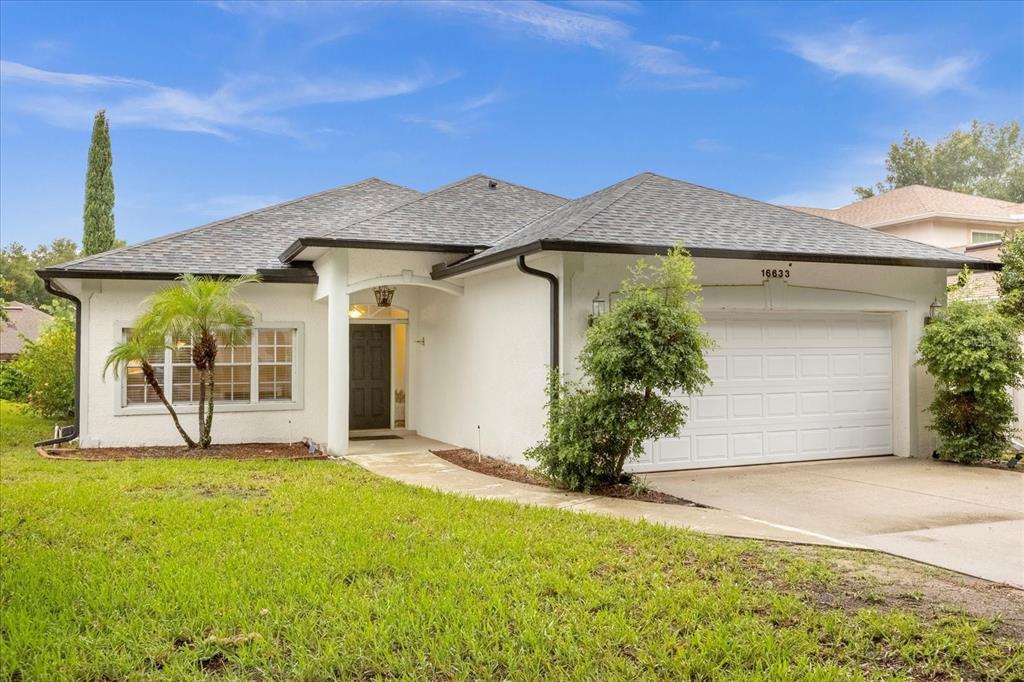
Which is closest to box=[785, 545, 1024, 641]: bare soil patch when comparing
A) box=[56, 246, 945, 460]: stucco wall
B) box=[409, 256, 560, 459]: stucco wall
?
box=[56, 246, 945, 460]: stucco wall

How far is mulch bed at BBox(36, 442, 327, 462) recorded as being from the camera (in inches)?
452

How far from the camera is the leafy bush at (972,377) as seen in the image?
10531mm

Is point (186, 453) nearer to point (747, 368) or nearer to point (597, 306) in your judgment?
point (597, 306)

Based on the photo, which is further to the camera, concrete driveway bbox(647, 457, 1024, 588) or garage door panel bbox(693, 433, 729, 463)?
garage door panel bbox(693, 433, 729, 463)

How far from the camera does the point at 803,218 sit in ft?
40.1

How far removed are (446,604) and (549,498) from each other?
3.62 meters

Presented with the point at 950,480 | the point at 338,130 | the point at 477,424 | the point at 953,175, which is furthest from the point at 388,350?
the point at 953,175

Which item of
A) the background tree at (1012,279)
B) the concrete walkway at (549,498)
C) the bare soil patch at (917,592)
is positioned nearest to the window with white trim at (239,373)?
the concrete walkway at (549,498)

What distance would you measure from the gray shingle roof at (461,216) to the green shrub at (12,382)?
12.1 metres

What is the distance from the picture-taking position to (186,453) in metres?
11.9

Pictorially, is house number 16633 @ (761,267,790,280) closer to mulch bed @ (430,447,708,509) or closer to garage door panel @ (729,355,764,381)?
garage door panel @ (729,355,764,381)

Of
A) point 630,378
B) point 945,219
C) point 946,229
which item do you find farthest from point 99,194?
point 946,229

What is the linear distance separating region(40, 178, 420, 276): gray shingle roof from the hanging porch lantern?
1499 millimetres

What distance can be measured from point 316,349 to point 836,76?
27.6 metres
